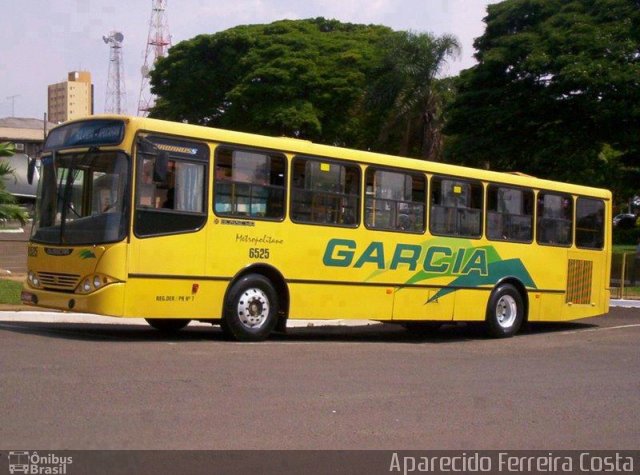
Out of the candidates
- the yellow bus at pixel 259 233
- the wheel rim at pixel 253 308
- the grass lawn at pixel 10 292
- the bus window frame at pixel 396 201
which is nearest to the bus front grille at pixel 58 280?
the yellow bus at pixel 259 233

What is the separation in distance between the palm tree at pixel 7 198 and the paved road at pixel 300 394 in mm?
6667

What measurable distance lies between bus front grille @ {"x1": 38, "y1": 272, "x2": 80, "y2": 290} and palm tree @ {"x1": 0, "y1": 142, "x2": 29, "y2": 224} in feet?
26.6

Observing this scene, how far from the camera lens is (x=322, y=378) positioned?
1097 cm

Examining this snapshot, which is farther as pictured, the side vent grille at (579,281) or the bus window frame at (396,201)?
the side vent grille at (579,281)

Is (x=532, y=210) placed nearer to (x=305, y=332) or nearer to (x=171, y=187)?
(x=305, y=332)

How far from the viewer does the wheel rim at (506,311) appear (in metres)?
17.9

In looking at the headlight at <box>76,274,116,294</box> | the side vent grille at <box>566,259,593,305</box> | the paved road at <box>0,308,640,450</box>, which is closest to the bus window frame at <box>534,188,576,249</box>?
the side vent grille at <box>566,259,593,305</box>

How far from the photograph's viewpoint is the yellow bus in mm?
13031

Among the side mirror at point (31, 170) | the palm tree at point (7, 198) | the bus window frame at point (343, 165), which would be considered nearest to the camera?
the side mirror at point (31, 170)

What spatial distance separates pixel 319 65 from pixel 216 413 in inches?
1860

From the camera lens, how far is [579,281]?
1939cm

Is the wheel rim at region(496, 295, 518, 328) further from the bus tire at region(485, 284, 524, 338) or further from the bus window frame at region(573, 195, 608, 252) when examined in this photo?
the bus window frame at region(573, 195, 608, 252)

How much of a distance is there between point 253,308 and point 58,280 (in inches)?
105
